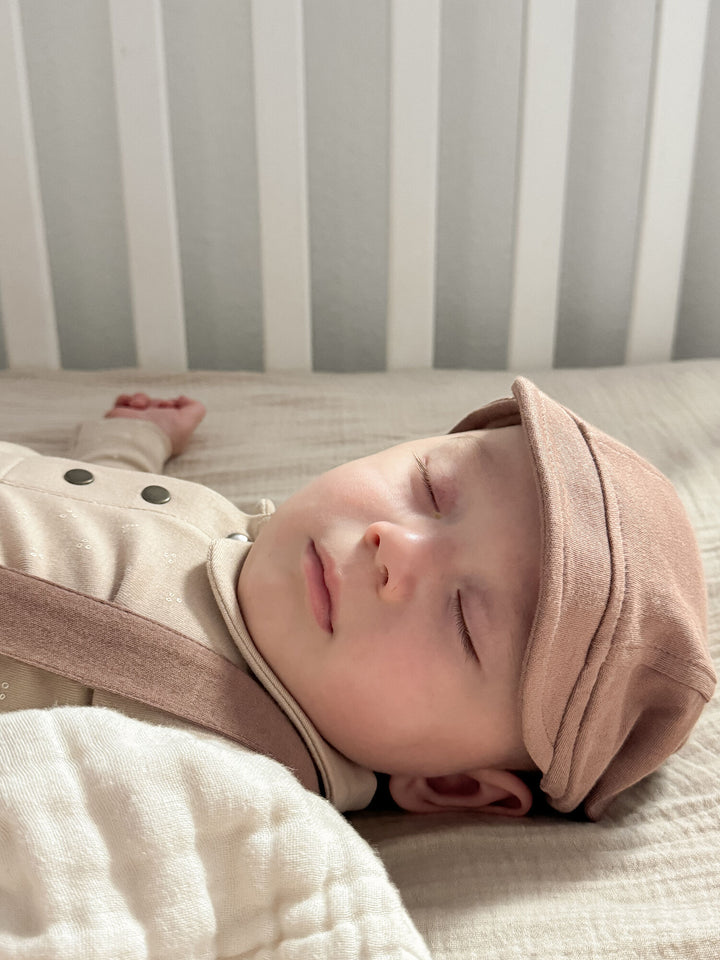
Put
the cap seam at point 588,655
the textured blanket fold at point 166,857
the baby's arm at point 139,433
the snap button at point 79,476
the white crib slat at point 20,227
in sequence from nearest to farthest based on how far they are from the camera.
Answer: the textured blanket fold at point 166,857 → the cap seam at point 588,655 → the snap button at point 79,476 → the baby's arm at point 139,433 → the white crib slat at point 20,227

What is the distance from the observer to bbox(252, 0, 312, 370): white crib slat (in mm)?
A: 1229

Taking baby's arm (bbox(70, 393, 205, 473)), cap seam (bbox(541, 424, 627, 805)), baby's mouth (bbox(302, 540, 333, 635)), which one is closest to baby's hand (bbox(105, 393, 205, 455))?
baby's arm (bbox(70, 393, 205, 473))

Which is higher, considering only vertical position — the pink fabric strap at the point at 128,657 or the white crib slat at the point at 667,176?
the white crib slat at the point at 667,176

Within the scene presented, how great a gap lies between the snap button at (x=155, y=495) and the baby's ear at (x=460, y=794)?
0.98 ft

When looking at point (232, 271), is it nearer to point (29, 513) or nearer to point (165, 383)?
point (165, 383)

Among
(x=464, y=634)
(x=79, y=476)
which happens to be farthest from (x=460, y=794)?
(x=79, y=476)

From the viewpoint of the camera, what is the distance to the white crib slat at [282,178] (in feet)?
4.03

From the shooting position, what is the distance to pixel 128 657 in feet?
2.19

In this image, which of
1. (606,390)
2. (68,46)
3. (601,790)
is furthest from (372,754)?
(68,46)

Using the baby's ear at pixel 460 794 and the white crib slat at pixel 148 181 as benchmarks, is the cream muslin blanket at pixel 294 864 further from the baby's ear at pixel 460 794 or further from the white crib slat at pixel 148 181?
the white crib slat at pixel 148 181

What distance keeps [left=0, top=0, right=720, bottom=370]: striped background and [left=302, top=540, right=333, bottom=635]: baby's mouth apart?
71cm

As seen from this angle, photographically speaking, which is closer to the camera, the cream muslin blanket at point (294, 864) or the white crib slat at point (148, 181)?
the cream muslin blanket at point (294, 864)

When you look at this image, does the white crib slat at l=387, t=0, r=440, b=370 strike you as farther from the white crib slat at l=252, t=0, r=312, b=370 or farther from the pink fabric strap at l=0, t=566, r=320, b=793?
the pink fabric strap at l=0, t=566, r=320, b=793

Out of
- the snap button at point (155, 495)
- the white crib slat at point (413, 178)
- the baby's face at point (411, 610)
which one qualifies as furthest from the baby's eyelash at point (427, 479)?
the white crib slat at point (413, 178)
